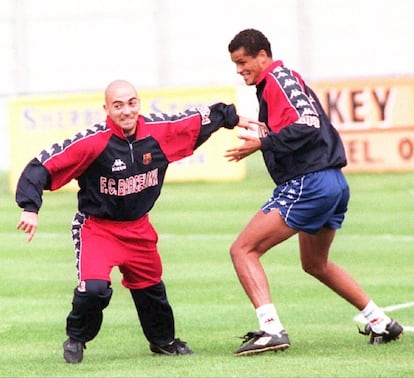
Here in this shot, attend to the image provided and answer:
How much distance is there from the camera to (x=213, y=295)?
11.9 meters

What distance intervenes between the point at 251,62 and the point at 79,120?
1196 cm

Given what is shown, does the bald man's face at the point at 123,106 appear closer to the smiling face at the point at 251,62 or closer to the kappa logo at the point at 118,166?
the kappa logo at the point at 118,166

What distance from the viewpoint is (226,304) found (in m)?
11.5

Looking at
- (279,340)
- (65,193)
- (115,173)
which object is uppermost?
(115,173)

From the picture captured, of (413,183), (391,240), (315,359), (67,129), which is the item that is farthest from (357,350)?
(67,129)

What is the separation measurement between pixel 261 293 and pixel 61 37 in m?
21.7

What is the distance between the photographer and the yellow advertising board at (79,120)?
20.8 metres

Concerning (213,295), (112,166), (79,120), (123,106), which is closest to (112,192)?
(112,166)

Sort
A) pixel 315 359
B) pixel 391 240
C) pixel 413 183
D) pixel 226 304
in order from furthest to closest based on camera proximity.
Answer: pixel 413 183 → pixel 391 240 → pixel 226 304 → pixel 315 359

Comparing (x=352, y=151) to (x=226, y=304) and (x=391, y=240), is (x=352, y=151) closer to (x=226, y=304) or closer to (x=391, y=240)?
(x=391, y=240)

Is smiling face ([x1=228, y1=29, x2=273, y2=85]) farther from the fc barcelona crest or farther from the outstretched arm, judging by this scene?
the outstretched arm

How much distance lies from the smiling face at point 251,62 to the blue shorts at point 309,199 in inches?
27.3

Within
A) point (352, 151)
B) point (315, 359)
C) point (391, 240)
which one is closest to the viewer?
point (315, 359)

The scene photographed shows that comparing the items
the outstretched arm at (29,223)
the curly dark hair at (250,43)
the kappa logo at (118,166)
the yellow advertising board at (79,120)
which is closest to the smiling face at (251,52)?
the curly dark hair at (250,43)
